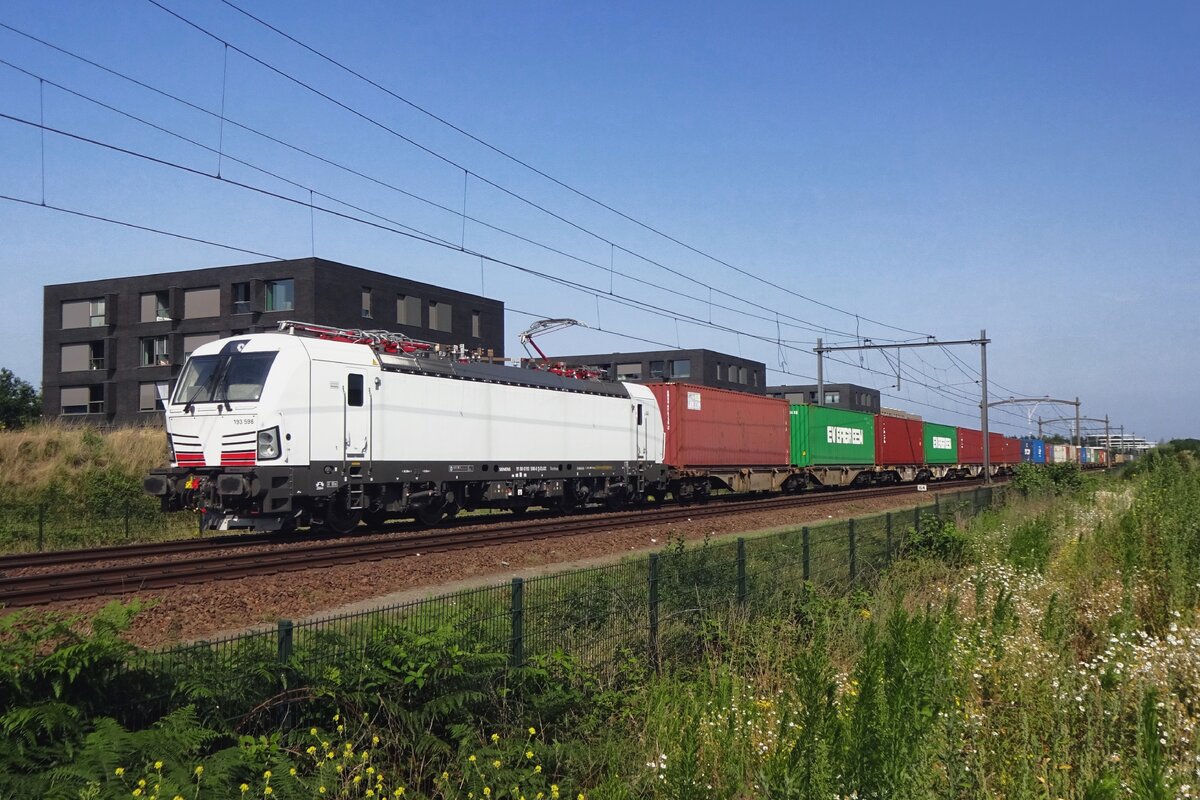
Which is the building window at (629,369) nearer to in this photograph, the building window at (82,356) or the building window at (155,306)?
the building window at (155,306)

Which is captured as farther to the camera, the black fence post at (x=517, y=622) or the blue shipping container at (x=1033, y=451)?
the blue shipping container at (x=1033, y=451)

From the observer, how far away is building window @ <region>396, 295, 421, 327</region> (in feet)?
173

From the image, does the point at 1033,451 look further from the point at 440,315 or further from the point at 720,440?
the point at 720,440

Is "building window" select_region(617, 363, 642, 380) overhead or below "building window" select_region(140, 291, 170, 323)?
below

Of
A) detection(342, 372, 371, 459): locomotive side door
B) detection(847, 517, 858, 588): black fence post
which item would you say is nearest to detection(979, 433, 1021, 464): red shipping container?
detection(342, 372, 371, 459): locomotive side door

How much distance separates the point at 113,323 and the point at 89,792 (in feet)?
181

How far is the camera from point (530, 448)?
2433 cm

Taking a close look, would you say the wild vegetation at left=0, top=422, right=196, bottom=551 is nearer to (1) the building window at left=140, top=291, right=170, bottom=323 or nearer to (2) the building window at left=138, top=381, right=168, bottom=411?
(2) the building window at left=138, top=381, right=168, bottom=411

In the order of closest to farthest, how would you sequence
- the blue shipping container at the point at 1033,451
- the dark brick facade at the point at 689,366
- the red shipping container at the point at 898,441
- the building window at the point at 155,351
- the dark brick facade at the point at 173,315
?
the red shipping container at the point at 898,441 < the dark brick facade at the point at 173,315 < the building window at the point at 155,351 < the blue shipping container at the point at 1033,451 < the dark brick facade at the point at 689,366

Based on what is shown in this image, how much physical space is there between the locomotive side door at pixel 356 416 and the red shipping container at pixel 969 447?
49.5 meters

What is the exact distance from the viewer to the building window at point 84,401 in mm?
53469

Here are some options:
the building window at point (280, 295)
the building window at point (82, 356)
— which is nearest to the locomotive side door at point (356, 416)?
the building window at point (280, 295)

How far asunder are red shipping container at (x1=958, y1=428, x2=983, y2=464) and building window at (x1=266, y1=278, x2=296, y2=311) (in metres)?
41.3

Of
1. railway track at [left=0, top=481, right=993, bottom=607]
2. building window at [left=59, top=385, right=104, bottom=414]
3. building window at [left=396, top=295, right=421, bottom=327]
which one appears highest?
building window at [left=396, top=295, right=421, bottom=327]
